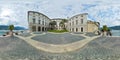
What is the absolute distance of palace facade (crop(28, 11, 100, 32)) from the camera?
41.1 m

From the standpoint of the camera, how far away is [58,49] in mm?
25281

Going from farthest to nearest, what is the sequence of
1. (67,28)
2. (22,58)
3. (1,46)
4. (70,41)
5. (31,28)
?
1. (67,28)
2. (31,28)
3. (70,41)
4. (1,46)
5. (22,58)

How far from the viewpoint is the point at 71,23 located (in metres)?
45.3

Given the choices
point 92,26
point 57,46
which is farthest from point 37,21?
point 57,46

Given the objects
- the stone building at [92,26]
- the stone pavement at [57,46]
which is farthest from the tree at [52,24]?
the stone pavement at [57,46]

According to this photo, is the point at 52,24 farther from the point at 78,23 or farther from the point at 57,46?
the point at 57,46

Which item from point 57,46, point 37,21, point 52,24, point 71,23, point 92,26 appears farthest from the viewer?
point 52,24

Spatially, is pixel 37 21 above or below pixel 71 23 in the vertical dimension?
above

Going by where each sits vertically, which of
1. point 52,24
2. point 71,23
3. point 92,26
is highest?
point 71,23

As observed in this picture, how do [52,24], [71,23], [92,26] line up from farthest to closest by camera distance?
[52,24]
[71,23]
[92,26]

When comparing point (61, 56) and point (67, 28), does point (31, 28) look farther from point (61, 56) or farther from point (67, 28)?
point (61, 56)

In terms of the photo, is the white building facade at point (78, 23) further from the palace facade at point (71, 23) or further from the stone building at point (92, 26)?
the stone building at point (92, 26)

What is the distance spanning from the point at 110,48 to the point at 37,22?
20.0 m

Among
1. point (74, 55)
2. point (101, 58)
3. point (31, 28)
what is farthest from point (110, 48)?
point (31, 28)
